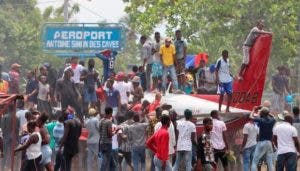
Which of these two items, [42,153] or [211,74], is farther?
[211,74]

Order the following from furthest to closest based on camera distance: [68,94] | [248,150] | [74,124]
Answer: [68,94] → [248,150] → [74,124]

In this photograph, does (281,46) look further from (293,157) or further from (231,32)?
(293,157)

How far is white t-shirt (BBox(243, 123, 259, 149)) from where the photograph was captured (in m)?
24.6

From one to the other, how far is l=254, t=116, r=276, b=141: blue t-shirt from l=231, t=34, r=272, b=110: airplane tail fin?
3.47m

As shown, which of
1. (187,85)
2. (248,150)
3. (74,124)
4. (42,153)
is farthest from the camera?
(187,85)

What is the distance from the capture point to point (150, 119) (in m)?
23.7

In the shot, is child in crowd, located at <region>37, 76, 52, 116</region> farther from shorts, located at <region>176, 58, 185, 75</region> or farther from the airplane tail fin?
the airplane tail fin

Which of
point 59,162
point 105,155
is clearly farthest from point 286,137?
point 59,162

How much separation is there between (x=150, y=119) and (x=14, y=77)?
6.19m

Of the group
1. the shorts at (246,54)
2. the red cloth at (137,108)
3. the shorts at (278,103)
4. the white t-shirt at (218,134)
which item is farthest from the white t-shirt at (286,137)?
the shorts at (278,103)

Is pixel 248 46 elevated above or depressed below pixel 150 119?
above

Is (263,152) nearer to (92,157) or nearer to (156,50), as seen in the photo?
(92,157)

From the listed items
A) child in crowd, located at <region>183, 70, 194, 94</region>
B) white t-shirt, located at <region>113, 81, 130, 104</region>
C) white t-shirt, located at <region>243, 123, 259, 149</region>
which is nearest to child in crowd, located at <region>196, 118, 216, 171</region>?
white t-shirt, located at <region>243, 123, 259, 149</region>

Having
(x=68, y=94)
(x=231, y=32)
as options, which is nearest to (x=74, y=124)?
(x=68, y=94)
